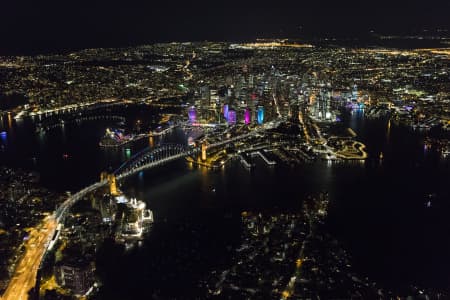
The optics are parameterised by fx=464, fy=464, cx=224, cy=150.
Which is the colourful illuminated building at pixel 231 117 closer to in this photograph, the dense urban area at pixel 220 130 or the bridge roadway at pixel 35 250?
the dense urban area at pixel 220 130

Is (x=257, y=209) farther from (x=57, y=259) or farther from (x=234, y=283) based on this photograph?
(x=57, y=259)

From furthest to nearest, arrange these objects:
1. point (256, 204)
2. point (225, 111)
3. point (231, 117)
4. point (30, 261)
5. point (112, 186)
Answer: point (225, 111) < point (231, 117) < point (112, 186) < point (256, 204) < point (30, 261)

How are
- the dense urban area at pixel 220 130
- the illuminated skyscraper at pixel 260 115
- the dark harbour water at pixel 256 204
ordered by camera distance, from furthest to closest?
the illuminated skyscraper at pixel 260 115 → the dark harbour water at pixel 256 204 → the dense urban area at pixel 220 130

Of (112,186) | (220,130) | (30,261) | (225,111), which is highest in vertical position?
(225,111)

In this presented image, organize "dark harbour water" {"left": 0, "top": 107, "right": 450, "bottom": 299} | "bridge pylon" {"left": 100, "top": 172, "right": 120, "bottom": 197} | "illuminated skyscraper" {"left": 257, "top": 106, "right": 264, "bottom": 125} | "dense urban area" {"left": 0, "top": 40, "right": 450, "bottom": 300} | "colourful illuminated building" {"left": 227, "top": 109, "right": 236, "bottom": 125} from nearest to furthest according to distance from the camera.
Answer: "dense urban area" {"left": 0, "top": 40, "right": 450, "bottom": 300}, "dark harbour water" {"left": 0, "top": 107, "right": 450, "bottom": 299}, "bridge pylon" {"left": 100, "top": 172, "right": 120, "bottom": 197}, "colourful illuminated building" {"left": 227, "top": 109, "right": 236, "bottom": 125}, "illuminated skyscraper" {"left": 257, "top": 106, "right": 264, "bottom": 125}

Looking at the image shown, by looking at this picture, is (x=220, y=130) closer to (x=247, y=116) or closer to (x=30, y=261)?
(x=247, y=116)

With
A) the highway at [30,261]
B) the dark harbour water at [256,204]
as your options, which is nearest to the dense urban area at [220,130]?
the highway at [30,261]

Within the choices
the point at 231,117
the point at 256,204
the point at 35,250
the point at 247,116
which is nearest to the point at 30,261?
the point at 35,250

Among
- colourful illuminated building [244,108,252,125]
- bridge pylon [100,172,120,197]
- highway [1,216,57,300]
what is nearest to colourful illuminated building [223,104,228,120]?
colourful illuminated building [244,108,252,125]

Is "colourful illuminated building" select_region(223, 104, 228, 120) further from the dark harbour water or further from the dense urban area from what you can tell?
the dark harbour water
